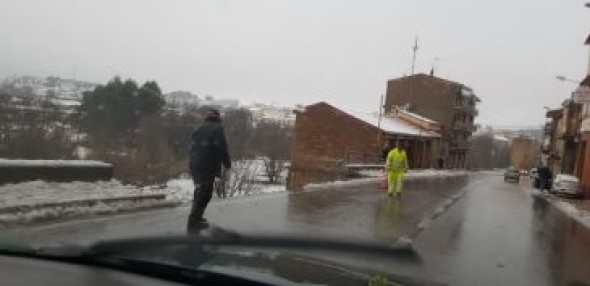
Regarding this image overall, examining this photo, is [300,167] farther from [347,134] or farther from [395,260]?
[395,260]

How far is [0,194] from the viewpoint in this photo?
13078 mm

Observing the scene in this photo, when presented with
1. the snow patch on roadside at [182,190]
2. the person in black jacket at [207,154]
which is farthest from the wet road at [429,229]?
the snow patch on roadside at [182,190]

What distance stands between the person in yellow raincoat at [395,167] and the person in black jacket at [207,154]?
37.3 feet

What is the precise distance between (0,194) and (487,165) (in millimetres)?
141615

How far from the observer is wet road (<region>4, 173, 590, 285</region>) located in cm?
1088

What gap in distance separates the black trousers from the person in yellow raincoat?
1126cm

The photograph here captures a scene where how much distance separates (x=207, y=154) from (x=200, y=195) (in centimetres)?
65

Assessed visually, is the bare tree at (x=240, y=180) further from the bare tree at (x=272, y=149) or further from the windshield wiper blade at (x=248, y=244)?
the windshield wiper blade at (x=248, y=244)

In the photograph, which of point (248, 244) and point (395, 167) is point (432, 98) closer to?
point (395, 167)

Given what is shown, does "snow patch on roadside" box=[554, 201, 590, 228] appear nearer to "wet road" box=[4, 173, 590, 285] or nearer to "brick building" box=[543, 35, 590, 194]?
"wet road" box=[4, 173, 590, 285]

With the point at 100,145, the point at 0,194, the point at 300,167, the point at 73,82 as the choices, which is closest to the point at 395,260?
the point at 0,194

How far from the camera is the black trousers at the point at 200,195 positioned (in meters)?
12.1

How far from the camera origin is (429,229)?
16.1 m

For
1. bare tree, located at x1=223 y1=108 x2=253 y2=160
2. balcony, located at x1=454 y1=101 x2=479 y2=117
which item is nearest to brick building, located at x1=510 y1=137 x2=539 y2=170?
balcony, located at x1=454 y1=101 x2=479 y2=117
